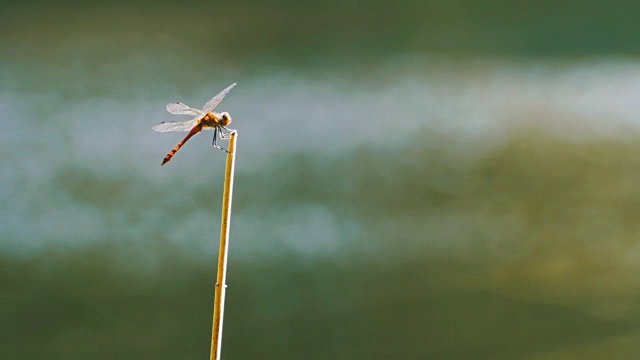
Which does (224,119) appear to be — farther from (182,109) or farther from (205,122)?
(182,109)

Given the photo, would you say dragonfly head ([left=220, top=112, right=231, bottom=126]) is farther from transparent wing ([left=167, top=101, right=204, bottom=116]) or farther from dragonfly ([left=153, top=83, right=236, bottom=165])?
transparent wing ([left=167, top=101, right=204, bottom=116])

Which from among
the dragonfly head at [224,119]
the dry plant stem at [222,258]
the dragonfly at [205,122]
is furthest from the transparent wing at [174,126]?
the dry plant stem at [222,258]

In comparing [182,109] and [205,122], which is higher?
[182,109]

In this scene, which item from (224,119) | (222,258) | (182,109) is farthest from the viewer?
(182,109)

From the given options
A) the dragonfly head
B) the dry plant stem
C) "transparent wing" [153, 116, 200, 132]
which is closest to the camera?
the dry plant stem

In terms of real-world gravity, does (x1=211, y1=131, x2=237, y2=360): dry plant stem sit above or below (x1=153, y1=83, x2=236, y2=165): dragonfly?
below

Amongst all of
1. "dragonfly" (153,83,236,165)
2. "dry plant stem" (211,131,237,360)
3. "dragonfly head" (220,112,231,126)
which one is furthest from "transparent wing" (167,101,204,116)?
"dry plant stem" (211,131,237,360)

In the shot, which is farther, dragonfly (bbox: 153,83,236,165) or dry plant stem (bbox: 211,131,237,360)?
dragonfly (bbox: 153,83,236,165)

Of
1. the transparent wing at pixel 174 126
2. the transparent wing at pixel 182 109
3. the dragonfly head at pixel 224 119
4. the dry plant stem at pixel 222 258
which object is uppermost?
the transparent wing at pixel 182 109

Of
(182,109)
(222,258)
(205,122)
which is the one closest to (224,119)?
(205,122)

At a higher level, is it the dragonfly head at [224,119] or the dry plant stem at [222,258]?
the dragonfly head at [224,119]

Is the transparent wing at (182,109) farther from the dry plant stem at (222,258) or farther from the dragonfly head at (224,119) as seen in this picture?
the dry plant stem at (222,258)

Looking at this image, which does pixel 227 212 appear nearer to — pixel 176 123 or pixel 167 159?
pixel 167 159

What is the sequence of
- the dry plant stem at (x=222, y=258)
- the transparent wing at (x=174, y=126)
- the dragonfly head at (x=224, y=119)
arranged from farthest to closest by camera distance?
the transparent wing at (x=174, y=126)
the dragonfly head at (x=224, y=119)
the dry plant stem at (x=222, y=258)
